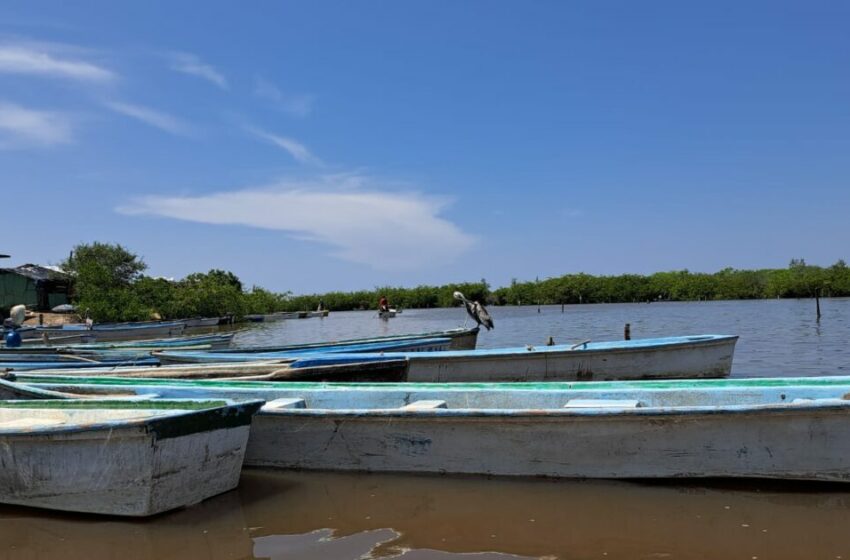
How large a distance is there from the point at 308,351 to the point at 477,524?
986 cm

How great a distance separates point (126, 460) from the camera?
5789 millimetres

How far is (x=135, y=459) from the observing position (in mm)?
5754

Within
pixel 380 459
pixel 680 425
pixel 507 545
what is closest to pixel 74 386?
pixel 380 459

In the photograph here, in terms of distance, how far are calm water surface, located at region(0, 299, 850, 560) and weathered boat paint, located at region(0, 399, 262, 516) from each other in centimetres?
17

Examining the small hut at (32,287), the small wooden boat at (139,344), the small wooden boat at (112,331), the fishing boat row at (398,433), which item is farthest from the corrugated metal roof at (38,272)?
the fishing boat row at (398,433)

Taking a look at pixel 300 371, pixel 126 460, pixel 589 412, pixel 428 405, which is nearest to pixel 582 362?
pixel 300 371

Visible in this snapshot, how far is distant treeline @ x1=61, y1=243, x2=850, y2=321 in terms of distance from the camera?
42.2 m

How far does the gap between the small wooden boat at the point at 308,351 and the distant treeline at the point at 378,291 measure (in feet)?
76.6

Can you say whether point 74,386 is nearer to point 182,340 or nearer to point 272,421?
point 272,421

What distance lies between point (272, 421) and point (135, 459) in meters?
1.78

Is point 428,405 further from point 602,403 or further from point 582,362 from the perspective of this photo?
point 582,362

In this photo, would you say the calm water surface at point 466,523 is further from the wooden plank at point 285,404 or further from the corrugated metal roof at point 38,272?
the corrugated metal roof at point 38,272

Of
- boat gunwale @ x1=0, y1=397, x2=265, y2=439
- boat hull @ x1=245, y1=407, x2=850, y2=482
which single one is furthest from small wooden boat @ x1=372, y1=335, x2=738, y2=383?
boat gunwale @ x1=0, y1=397, x2=265, y2=439

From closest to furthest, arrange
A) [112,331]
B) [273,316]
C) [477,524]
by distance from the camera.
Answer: [477,524], [112,331], [273,316]
